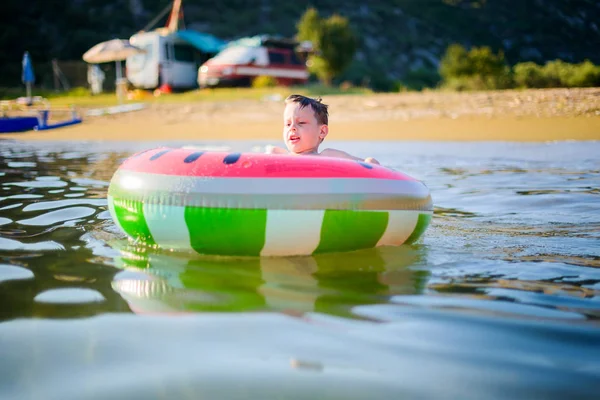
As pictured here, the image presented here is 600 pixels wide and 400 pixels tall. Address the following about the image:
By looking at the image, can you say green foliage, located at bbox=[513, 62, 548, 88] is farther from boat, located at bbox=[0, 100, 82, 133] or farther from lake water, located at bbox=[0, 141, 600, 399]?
lake water, located at bbox=[0, 141, 600, 399]

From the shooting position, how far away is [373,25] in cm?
4541

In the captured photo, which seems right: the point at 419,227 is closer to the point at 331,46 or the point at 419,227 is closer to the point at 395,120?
the point at 395,120

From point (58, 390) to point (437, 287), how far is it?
171 cm

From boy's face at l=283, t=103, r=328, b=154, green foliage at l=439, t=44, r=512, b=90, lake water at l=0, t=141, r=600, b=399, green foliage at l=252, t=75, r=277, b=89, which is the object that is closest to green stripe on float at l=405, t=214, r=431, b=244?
→ lake water at l=0, t=141, r=600, b=399

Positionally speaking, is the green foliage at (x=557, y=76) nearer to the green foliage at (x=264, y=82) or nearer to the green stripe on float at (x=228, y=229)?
the green foliage at (x=264, y=82)

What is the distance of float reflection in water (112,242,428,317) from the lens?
111 inches

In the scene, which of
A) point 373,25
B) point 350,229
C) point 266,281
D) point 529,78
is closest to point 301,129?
point 350,229

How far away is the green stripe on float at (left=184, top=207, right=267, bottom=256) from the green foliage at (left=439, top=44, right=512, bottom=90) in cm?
1590

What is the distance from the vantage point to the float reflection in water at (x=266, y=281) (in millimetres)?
2824

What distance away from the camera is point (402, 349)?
231cm

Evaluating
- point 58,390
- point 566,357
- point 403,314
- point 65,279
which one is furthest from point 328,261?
point 58,390

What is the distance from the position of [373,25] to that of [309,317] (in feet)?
147

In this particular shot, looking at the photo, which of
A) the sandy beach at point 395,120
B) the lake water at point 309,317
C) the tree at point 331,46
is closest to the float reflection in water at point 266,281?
the lake water at point 309,317

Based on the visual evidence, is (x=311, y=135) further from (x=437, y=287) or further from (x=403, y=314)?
(x=403, y=314)
